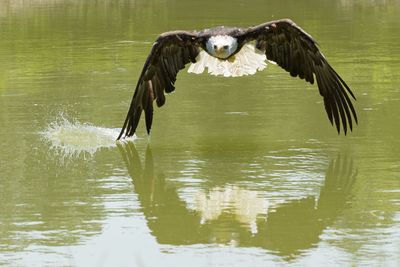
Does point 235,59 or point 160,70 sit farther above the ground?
point 235,59

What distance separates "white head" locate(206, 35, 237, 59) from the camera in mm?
12438

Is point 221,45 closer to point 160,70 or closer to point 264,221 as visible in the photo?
point 160,70

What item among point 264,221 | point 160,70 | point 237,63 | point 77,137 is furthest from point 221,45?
point 264,221

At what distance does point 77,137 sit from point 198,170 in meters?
2.31

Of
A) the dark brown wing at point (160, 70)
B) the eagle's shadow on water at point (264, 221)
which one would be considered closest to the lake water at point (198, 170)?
the eagle's shadow on water at point (264, 221)

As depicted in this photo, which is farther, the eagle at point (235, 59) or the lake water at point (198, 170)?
the eagle at point (235, 59)

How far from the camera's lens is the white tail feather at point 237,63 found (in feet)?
43.0

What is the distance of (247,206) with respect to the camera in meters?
10.3

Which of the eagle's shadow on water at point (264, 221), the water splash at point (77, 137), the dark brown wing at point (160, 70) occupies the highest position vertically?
Answer: the dark brown wing at point (160, 70)

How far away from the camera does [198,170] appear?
1191 centimetres

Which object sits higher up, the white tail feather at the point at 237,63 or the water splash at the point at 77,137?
the white tail feather at the point at 237,63

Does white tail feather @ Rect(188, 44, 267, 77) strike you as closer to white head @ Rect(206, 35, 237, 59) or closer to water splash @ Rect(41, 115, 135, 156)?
white head @ Rect(206, 35, 237, 59)

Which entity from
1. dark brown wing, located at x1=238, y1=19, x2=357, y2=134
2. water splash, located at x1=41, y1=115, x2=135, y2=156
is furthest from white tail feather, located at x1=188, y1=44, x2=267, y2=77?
water splash, located at x1=41, y1=115, x2=135, y2=156

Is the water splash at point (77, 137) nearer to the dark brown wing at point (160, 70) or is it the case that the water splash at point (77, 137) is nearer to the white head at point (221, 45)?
the dark brown wing at point (160, 70)
